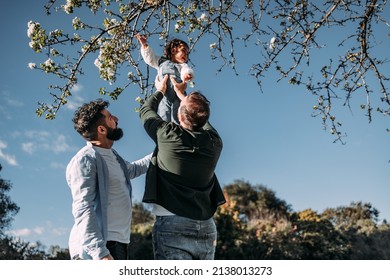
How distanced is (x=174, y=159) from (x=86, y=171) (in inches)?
20.2

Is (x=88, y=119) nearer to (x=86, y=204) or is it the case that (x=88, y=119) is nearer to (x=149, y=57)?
(x=86, y=204)

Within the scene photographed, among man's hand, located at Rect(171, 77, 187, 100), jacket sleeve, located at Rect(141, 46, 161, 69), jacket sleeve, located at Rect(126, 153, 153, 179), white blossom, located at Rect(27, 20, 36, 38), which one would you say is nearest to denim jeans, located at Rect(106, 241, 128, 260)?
jacket sleeve, located at Rect(126, 153, 153, 179)

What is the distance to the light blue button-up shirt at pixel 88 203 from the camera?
2.62 m

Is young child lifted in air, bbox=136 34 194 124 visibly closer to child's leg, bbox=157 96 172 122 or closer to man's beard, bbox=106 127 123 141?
child's leg, bbox=157 96 172 122

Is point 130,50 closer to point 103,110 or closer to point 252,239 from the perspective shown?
point 103,110

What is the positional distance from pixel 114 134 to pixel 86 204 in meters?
0.53

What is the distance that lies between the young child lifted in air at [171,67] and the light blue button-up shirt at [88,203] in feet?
2.48

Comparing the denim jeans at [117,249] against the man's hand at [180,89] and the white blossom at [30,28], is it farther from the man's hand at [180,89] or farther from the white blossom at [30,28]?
the white blossom at [30,28]

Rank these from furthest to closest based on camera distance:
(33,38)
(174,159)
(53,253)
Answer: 1. (53,253)
2. (33,38)
3. (174,159)

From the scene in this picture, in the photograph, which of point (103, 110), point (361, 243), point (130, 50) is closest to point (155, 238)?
point (103, 110)

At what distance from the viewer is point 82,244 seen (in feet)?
8.65

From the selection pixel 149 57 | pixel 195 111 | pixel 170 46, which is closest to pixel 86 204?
pixel 195 111

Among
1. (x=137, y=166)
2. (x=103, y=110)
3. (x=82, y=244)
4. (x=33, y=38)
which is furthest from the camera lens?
(x=33, y=38)
